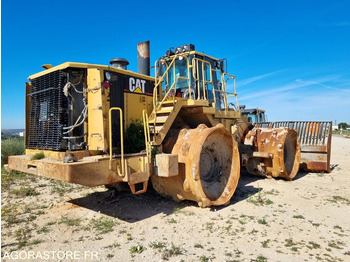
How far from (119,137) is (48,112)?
134 centimetres

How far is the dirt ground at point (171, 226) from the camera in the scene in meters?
3.57

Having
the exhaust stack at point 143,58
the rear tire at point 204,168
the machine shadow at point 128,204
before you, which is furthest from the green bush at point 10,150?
the rear tire at point 204,168

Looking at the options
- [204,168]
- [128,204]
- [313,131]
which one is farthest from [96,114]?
[313,131]

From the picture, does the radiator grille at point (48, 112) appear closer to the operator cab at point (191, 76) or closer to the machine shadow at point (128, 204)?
the machine shadow at point (128, 204)

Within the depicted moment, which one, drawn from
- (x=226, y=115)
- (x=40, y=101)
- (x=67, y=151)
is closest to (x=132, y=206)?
(x=67, y=151)

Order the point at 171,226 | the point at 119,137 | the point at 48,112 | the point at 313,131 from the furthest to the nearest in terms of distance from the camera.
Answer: the point at 313,131
the point at 119,137
the point at 48,112
the point at 171,226

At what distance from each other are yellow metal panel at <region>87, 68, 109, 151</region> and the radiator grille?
1.39 ft

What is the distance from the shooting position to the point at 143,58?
23.7ft

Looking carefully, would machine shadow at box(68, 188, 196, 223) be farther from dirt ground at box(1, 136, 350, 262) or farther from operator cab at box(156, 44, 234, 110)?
operator cab at box(156, 44, 234, 110)

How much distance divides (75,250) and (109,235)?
0.58 m

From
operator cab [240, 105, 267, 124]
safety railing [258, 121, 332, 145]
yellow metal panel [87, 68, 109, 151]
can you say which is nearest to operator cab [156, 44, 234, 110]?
yellow metal panel [87, 68, 109, 151]

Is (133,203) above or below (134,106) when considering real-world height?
below

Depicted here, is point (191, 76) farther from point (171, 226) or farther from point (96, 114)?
point (171, 226)

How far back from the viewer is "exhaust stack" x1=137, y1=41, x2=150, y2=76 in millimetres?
7164
